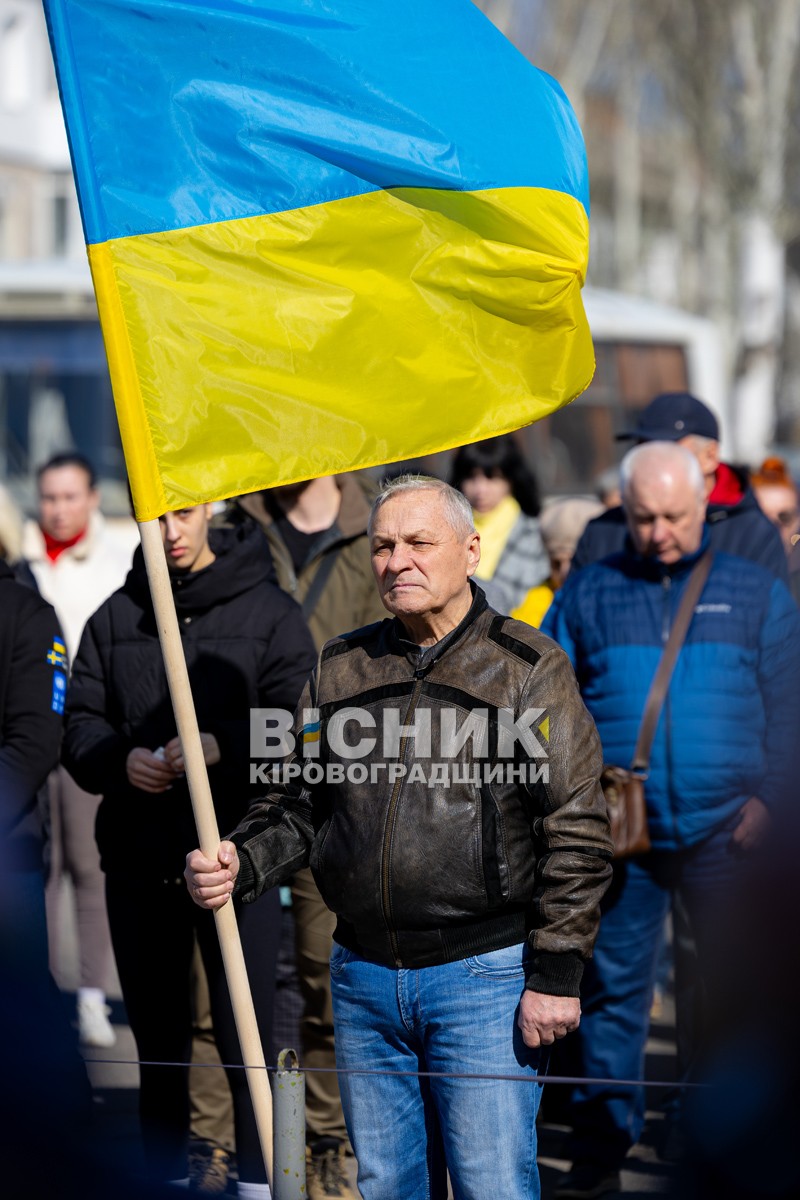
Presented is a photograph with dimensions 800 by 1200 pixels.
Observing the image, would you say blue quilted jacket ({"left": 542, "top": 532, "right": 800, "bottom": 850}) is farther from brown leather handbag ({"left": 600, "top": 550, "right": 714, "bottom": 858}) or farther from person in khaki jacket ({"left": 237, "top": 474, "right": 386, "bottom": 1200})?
person in khaki jacket ({"left": 237, "top": 474, "right": 386, "bottom": 1200})

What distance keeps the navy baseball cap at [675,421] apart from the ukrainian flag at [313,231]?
7.05ft

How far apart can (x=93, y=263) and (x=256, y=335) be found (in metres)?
0.38

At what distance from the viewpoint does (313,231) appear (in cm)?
385

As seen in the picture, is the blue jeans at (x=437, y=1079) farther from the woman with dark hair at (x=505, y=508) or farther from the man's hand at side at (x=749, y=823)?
the woman with dark hair at (x=505, y=508)

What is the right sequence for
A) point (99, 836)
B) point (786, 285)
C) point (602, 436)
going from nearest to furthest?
point (99, 836) → point (602, 436) → point (786, 285)

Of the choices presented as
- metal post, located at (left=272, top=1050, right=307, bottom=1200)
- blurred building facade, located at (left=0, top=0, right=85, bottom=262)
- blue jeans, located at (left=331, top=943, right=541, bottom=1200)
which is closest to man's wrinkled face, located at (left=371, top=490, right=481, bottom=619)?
blue jeans, located at (left=331, top=943, right=541, bottom=1200)

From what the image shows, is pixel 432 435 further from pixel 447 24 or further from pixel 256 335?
pixel 447 24

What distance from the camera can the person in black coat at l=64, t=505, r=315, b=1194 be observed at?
475cm

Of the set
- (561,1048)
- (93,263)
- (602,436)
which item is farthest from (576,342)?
(602,436)

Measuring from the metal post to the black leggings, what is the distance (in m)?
1.51

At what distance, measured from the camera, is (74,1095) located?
9.18 ft

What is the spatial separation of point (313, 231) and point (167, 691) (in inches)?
59.0

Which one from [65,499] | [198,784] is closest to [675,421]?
[65,499]

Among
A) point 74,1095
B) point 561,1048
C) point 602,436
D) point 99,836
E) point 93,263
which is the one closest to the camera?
point 74,1095
